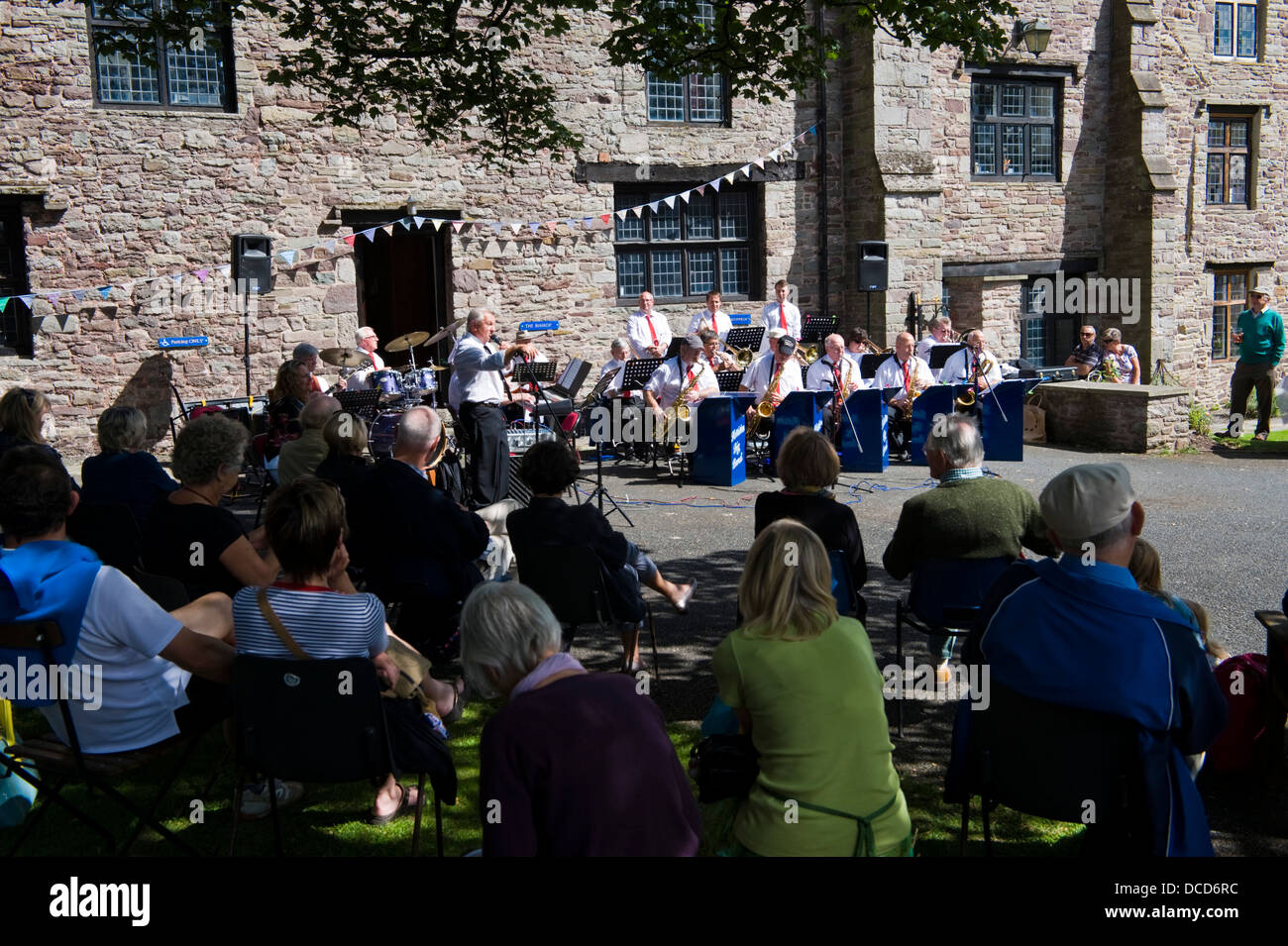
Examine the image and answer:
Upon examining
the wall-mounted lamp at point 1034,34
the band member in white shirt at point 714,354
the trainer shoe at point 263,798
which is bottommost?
the trainer shoe at point 263,798

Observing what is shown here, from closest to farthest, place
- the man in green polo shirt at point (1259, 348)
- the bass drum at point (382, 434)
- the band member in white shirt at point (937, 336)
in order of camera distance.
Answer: the bass drum at point (382, 434) < the band member in white shirt at point (937, 336) < the man in green polo shirt at point (1259, 348)

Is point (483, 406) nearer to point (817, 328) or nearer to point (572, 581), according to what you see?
point (572, 581)

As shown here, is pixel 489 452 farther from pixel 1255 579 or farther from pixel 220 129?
pixel 220 129

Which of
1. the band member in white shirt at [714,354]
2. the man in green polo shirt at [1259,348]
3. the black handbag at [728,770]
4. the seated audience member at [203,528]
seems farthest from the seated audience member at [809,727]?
the man in green polo shirt at [1259,348]

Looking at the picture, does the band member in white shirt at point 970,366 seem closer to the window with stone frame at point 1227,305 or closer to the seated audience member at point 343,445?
the seated audience member at point 343,445

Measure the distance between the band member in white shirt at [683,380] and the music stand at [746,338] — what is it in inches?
124

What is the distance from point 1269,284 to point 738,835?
23.1 m

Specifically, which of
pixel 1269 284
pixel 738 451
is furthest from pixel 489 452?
pixel 1269 284

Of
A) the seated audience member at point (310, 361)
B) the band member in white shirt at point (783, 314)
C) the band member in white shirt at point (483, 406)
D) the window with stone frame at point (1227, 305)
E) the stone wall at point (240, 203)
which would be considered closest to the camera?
the seated audience member at point (310, 361)

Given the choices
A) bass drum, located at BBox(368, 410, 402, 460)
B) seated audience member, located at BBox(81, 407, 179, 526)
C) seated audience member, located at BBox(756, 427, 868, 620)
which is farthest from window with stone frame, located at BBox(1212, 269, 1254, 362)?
seated audience member, located at BBox(81, 407, 179, 526)

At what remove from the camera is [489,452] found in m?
9.92

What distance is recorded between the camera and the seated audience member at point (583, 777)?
266cm

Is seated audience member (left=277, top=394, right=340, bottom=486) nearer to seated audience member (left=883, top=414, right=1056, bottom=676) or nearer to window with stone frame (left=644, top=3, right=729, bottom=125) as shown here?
seated audience member (left=883, top=414, right=1056, bottom=676)

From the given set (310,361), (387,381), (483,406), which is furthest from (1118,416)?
(310,361)
